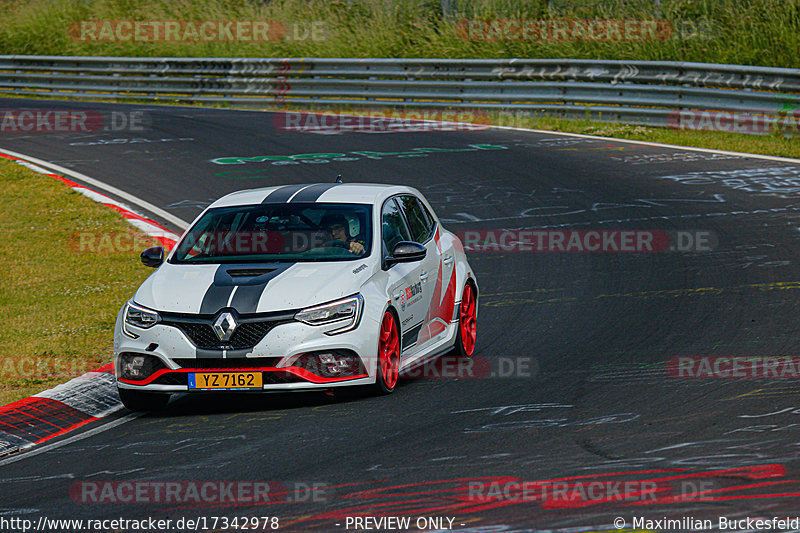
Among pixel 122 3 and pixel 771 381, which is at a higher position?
pixel 122 3

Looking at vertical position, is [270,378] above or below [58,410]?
above

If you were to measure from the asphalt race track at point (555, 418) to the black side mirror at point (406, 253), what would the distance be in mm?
987

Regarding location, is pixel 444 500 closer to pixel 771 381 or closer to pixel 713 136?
pixel 771 381

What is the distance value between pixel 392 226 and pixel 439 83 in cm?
1718

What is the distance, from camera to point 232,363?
27.3 feet

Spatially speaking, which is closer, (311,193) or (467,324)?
(311,193)

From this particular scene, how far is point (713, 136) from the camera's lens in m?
21.8

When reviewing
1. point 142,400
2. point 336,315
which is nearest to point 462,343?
point 336,315

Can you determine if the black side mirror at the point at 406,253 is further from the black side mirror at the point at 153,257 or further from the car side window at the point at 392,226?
the black side mirror at the point at 153,257

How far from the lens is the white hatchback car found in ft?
27.3

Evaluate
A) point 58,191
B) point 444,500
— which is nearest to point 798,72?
point 58,191

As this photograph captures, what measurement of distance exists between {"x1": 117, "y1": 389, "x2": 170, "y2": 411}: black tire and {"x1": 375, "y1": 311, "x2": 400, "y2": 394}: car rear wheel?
161cm

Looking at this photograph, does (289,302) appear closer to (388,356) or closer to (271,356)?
(271,356)

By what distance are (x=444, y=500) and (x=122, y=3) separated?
1697 inches
